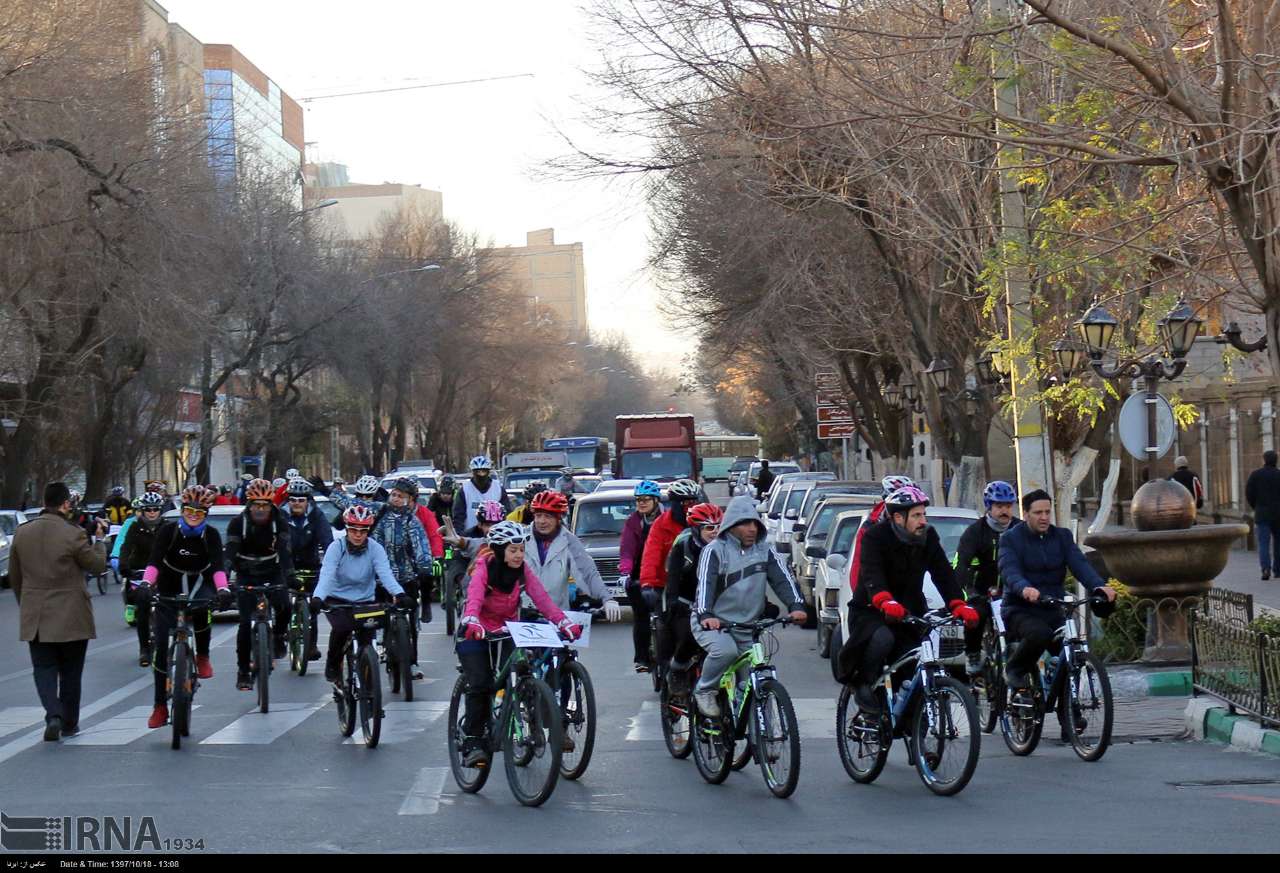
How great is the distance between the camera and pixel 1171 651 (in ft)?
48.6

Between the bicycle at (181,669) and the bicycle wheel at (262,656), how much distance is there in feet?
2.61

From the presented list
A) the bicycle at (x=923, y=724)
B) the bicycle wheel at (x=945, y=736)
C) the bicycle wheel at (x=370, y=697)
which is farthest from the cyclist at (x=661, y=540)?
the bicycle wheel at (x=945, y=736)

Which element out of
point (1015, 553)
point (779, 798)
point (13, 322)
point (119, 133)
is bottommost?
point (779, 798)

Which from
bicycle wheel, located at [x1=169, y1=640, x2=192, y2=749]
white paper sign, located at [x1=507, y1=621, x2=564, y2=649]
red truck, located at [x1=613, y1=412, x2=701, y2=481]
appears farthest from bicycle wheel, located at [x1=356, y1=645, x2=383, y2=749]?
red truck, located at [x1=613, y1=412, x2=701, y2=481]

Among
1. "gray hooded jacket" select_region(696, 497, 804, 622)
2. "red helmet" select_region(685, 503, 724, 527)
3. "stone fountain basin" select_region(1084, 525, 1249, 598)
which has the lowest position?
"stone fountain basin" select_region(1084, 525, 1249, 598)

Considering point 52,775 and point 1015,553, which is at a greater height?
point 1015,553

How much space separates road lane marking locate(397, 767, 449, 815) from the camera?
928cm

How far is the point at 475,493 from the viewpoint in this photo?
21.3 meters

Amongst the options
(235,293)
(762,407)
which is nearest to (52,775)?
(235,293)

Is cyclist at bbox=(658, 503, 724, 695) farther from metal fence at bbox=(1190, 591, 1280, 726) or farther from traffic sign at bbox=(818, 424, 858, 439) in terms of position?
traffic sign at bbox=(818, 424, 858, 439)

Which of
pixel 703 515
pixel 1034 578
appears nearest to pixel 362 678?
pixel 703 515

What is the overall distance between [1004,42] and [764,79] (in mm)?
5325

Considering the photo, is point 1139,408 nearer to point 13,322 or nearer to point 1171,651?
point 1171,651

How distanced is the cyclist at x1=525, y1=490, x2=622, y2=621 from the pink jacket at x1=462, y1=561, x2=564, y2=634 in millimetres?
729
